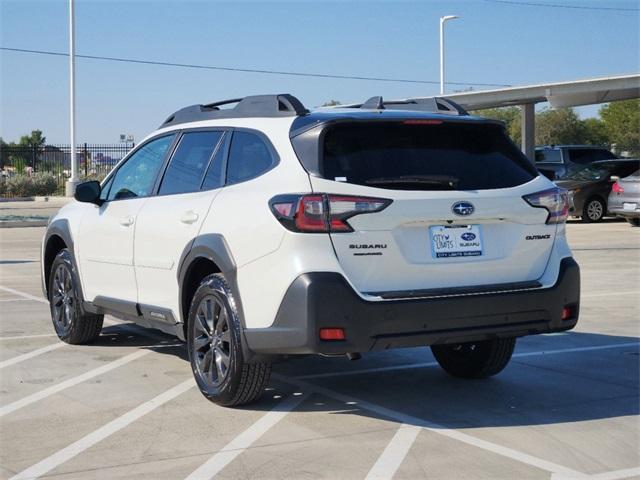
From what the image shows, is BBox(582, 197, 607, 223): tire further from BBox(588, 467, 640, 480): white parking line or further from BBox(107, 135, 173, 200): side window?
BBox(588, 467, 640, 480): white parking line

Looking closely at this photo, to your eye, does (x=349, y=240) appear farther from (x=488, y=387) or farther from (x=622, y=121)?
(x=622, y=121)

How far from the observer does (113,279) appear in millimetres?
7762

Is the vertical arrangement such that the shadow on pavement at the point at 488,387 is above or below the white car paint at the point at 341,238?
below

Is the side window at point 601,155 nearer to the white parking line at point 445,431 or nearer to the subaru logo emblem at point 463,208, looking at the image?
the white parking line at point 445,431

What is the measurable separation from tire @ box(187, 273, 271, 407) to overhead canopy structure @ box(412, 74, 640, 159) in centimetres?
2099

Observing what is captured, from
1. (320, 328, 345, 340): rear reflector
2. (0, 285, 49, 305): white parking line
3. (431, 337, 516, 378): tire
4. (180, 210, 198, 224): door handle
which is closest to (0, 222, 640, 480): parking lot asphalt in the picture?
(431, 337, 516, 378): tire

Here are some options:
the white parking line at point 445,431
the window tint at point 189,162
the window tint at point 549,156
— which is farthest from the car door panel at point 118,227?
the window tint at point 549,156

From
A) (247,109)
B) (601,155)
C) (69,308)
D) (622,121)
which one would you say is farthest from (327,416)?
(622,121)

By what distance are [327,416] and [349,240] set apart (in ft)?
3.94

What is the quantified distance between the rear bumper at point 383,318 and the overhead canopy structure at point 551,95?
20694 millimetres

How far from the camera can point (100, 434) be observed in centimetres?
582

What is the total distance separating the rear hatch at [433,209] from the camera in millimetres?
5734

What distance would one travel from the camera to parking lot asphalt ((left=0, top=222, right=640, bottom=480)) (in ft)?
17.1

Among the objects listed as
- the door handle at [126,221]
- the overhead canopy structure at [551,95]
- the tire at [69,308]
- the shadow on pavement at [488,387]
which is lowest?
the shadow on pavement at [488,387]
